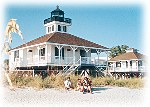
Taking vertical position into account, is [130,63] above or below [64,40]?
below

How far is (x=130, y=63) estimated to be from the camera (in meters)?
37.0

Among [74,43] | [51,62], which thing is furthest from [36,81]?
[74,43]

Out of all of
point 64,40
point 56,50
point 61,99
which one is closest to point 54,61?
point 56,50

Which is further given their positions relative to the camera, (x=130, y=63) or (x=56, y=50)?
(x=130, y=63)

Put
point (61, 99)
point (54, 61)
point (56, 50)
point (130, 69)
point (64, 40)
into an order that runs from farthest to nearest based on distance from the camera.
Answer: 1. point (130, 69)
2. point (64, 40)
3. point (56, 50)
4. point (54, 61)
5. point (61, 99)

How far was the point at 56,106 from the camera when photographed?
449 inches

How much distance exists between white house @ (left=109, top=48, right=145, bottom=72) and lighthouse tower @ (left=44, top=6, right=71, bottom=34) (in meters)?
7.75

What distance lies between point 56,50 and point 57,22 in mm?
5167

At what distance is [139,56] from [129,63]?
1653 millimetres

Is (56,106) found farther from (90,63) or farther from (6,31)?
(90,63)

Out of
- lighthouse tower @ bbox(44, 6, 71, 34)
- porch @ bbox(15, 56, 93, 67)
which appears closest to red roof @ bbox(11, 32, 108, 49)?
lighthouse tower @ bbox(44, 6, 71, 34)

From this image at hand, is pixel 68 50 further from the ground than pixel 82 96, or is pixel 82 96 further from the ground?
pixel 68 50

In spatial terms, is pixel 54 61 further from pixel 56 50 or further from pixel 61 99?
pixel 61 99

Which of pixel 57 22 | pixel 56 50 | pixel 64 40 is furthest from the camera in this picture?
pixel 57 22
